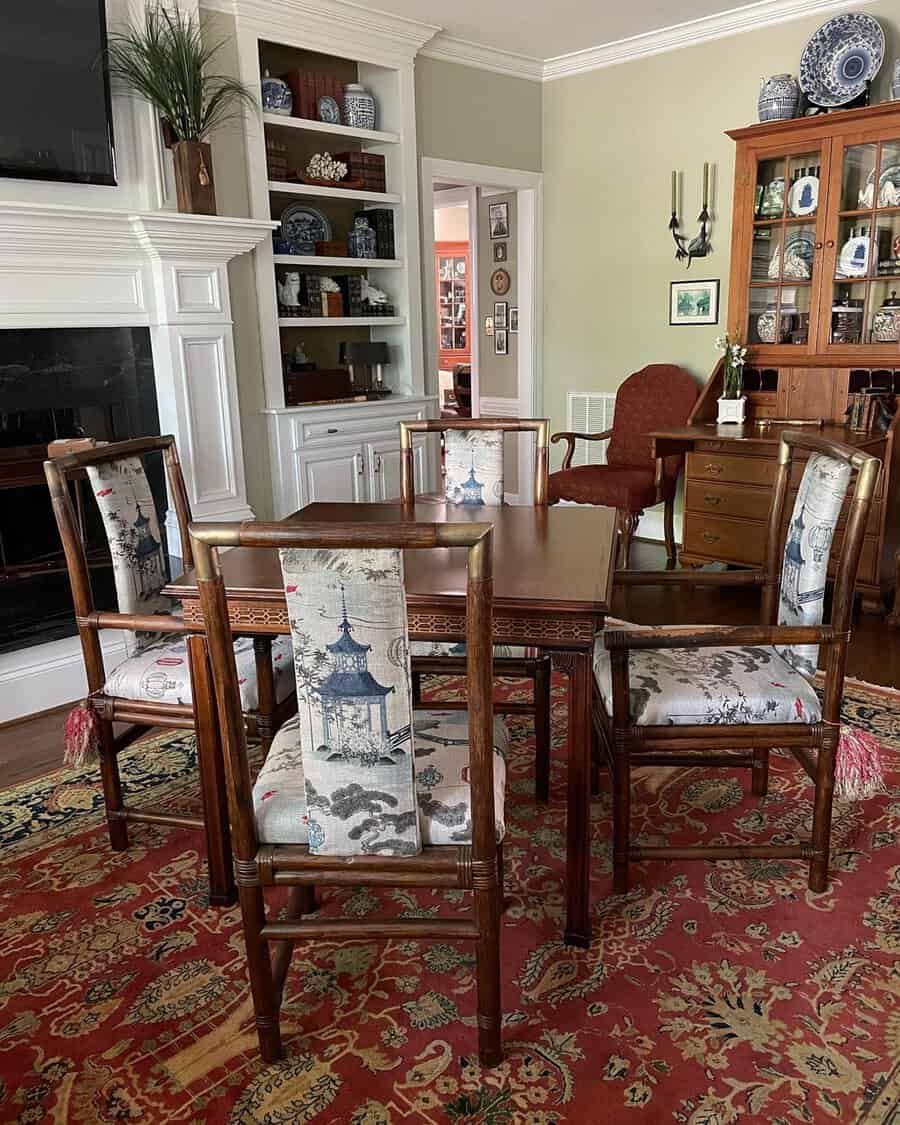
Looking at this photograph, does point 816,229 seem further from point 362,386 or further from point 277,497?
point 277,497

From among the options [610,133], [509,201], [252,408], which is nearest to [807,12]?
[610,133]

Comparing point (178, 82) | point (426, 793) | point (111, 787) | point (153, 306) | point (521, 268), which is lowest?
point (111, 787)

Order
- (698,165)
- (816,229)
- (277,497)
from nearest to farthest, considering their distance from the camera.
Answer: (816,229) < (277,497) < (698,165)

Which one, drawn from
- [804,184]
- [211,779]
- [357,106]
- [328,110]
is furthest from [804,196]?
[211,779]

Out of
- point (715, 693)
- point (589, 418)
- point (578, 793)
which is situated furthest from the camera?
point (589, 418)

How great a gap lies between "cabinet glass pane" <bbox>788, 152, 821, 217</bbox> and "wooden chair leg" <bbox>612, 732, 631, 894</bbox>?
125 inches

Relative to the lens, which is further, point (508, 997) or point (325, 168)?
point (325, 168)

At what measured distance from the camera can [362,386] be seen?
16.3 feet

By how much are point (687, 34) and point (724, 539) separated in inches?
105

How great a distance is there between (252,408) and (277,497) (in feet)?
1.43

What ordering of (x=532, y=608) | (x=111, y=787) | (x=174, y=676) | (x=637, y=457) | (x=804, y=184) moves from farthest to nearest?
(x=637, y=457) < (x=804, y=184) < (x=111, y=787) < (x=174, y=676) < (x=532, y=608)

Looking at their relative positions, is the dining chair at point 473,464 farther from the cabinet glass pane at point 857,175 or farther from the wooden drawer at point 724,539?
the cabinet glass pane at point 857,175

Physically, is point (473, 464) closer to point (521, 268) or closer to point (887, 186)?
point (887, 186)

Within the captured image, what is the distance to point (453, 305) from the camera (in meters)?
10.7
